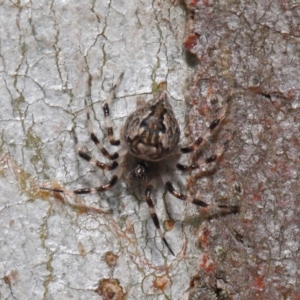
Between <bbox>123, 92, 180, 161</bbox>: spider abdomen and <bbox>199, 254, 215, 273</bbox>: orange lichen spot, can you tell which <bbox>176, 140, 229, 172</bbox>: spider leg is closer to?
<bbox>123, 92, 180, 161</bbox>: spider abdomen

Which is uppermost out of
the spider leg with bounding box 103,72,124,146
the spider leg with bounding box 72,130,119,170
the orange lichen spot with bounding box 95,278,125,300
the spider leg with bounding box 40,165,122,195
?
the spider leg with bounding box 103,72,124,146

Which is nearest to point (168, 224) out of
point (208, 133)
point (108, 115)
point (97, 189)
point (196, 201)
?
point (196, 201)

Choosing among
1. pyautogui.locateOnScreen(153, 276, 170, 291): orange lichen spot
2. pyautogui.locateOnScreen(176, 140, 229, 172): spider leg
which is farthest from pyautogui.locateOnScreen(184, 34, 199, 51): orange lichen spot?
pyautogui.locateOnScreen(153, 276, 170, 291): orange lichen spot

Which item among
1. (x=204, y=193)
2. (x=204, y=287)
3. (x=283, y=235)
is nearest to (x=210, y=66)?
(x=204, y=193)

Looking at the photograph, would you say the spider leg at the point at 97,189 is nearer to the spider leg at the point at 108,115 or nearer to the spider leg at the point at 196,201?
the spider leg at the point at 108,115

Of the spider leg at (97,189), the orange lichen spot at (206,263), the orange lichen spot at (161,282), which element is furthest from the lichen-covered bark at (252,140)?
the spider leg at (97,189)
